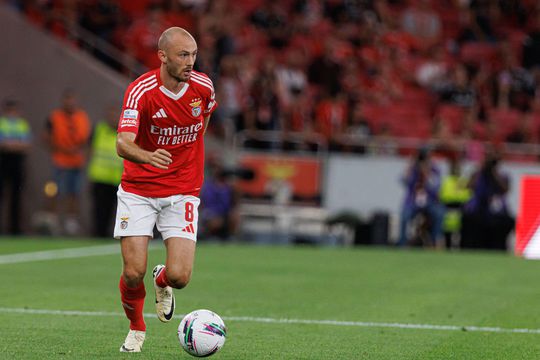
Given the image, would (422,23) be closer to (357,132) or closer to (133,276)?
(357,132)

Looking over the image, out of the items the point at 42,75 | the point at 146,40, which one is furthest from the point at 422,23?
the point at 42,75

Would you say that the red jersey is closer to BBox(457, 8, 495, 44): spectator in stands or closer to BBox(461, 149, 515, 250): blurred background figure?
BBox(461, 149, 515, 250): blurred background figure

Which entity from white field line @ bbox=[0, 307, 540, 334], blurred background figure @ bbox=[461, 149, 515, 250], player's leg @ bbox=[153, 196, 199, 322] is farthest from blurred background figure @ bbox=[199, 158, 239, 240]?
player's leg @ bbox=[153, 196, 199, 322]

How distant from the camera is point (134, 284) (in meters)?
8.05

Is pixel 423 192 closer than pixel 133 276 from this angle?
No

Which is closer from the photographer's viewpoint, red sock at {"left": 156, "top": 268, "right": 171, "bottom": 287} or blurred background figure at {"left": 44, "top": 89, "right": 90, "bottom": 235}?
red sock at {"left": 156, "top": 268, "right": 171, "bottom": 287}

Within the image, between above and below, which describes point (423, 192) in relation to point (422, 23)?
below

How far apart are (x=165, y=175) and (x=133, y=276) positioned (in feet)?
2.54

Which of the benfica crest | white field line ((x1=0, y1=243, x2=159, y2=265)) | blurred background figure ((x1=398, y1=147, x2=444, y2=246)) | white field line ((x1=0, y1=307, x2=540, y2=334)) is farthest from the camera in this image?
blurred background figure ((x1=398, y1=147, x2=444, y2=246))

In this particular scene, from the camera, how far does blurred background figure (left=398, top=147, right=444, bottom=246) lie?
21.4 meters

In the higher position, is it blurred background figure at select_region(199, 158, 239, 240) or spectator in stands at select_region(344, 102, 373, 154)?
spectator in stands at select_region(344, 102, 373, 154)

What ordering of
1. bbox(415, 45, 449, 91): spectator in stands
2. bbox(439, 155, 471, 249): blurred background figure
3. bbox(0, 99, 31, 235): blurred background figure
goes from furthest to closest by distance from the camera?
bbox(415, 45, 449, 91): spectator in stands, bbox(439, 155, 471, 249): blurred background figure, bbox(0, 99, 31, 235): blurred background figure

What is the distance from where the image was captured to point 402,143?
23859 millimetres

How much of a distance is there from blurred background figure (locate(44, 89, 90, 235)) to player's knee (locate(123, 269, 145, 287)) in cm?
1310
